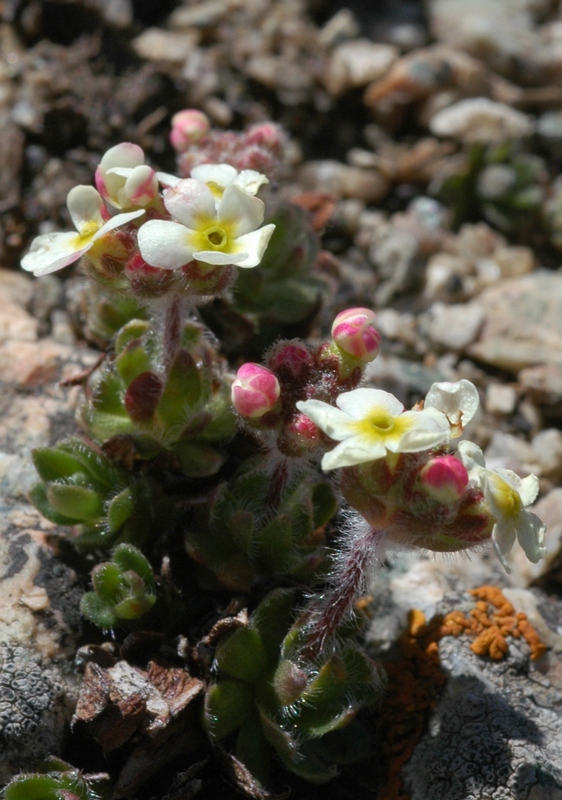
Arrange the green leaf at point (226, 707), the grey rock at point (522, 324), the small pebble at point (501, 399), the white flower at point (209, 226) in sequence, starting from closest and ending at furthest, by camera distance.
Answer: the white flower at point (209, 226), the green leaf at point (226, 707), the small pebble at point (501, 399), the grey rock at point (522, 324)

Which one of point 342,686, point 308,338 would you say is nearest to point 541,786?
point 342,686

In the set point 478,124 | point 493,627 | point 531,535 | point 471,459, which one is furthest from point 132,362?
point 478,124

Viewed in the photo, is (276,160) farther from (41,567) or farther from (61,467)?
(41,567)

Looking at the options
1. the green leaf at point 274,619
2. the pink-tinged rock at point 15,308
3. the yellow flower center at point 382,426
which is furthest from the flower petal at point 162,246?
the pink-tinged rock at point 15,308

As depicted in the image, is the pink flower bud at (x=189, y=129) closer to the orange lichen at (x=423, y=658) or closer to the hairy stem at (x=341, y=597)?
the hairy stem at (x=341, y=597)

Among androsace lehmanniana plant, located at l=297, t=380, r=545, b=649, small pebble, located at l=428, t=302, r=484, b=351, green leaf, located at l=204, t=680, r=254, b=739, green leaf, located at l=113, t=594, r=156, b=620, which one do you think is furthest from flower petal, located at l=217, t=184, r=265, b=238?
small pebble, located at l=428, t=302, r=484, b=351

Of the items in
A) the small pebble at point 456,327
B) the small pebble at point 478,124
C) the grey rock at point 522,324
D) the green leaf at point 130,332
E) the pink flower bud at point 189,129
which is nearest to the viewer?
the green leaf at point 130,332
